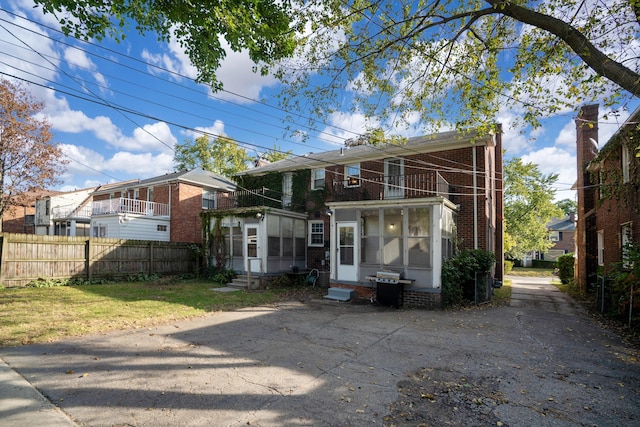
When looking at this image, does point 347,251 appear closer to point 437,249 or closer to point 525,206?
point 437,249

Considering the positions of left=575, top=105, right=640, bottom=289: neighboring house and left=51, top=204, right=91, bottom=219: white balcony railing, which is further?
left=51, top=204, right=91, bottom=219: white balcony railing

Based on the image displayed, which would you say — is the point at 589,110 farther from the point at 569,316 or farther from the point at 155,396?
the point at 155,396

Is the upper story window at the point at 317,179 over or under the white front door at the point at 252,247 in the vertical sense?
over

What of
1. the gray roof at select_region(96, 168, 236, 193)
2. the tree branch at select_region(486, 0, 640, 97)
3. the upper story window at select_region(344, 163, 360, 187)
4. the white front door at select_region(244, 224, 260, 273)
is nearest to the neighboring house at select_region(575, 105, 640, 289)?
the tree branch at select_region(486, 0, 640, 97)

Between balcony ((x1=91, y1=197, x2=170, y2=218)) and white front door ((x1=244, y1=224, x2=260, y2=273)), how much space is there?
10.8m

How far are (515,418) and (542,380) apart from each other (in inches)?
59.0

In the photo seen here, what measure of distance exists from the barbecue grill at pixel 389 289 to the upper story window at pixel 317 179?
7367 millimetres

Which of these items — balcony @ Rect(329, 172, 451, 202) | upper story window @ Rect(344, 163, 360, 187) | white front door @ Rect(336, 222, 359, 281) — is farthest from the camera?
upper story window @ Rect(344, 163, 360, 187)

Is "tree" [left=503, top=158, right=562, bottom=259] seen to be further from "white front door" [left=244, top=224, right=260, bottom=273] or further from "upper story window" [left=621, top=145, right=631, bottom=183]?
"white front door" [left=244, top=224, right=260, bottom=273]

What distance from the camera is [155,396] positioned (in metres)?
3.80

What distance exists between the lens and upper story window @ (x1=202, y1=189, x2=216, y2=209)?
79.9ft

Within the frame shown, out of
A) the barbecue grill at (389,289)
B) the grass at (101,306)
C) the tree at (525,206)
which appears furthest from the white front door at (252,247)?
the tree at (525,206)

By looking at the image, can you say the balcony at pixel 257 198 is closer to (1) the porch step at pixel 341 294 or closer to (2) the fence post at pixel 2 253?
(1) the porch step at pixel 341 294

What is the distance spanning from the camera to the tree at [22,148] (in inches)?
807
